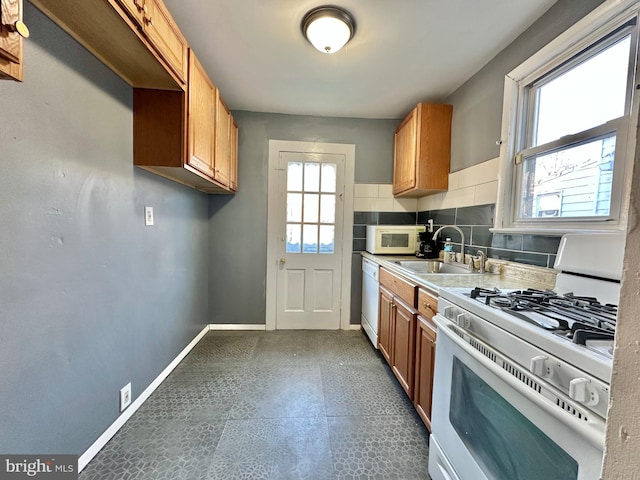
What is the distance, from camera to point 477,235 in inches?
78.2

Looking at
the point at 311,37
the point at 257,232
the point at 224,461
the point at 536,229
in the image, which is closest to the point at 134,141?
the point at 311,37

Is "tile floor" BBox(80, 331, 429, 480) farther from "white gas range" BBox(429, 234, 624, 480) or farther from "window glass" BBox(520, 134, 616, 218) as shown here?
"window glass" BBox(520, 134, 616, 218)

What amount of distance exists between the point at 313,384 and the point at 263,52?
2.43 meters

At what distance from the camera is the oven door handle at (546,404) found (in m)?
0.55

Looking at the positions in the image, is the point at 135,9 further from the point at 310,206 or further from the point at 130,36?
the point at 310,206

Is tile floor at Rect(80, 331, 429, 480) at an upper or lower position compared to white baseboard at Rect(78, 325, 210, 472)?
lower

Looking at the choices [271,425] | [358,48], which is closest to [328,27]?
[358,48]

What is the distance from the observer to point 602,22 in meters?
1.21

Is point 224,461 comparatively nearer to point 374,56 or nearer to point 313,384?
point 313,384

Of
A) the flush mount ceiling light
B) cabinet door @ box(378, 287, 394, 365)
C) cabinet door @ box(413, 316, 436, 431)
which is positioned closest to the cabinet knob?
the flush mount ceiling light

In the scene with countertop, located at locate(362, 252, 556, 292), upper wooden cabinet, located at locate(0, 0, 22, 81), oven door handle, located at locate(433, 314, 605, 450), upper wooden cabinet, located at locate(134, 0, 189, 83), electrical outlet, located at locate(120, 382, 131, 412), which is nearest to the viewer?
oven door handle, located at locate(433, 314, 605, 450)

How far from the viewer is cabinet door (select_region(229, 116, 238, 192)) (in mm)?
2615

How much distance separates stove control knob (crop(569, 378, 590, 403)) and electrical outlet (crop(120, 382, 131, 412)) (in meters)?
1.99

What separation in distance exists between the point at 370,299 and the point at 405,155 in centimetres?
148
